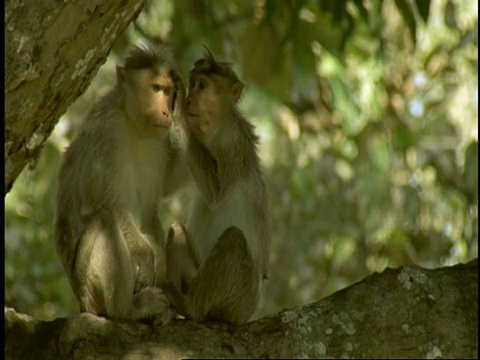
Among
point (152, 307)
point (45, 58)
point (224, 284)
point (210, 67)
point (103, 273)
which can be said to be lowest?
point (224, 284)

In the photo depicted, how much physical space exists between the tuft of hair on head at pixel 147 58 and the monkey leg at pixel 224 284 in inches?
43.4

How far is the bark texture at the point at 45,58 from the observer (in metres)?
4.30

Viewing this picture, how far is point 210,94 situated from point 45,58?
1.89m

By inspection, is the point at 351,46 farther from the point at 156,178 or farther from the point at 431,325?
the point at 431,325

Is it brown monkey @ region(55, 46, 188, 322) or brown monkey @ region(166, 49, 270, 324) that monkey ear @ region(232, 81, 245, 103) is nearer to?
brown monkey @ region(166, 49, 270, 324)

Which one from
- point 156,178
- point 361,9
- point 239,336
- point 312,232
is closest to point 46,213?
point 312,232

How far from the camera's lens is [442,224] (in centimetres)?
1084

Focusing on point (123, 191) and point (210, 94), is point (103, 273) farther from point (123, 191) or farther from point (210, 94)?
point (210, 94)

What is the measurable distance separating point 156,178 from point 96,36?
1.87 metres

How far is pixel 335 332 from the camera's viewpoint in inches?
177

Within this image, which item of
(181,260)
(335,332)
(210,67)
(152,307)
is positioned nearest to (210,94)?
(210,67)

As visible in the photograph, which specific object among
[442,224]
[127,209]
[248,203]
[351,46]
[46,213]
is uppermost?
[127,209]

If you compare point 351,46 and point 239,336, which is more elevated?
point 239,336

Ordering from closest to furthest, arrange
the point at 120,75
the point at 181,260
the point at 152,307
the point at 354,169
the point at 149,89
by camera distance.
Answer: the point at 152,307 < the point at 149,89 < the point at 120,75 < the point at 181,260 < the point at 354,169
